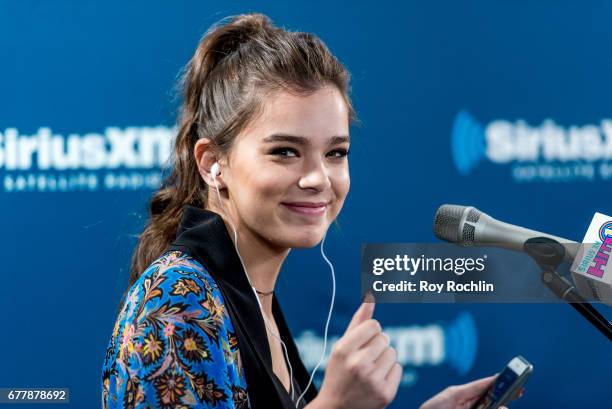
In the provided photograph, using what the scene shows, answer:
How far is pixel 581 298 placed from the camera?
1.11 metres

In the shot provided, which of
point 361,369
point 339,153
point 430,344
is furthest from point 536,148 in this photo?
point 361,369

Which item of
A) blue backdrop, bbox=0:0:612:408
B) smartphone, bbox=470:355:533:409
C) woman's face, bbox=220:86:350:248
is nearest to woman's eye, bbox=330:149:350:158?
woman's face, bbox=220:86:350:248

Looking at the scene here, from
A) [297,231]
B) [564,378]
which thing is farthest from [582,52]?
[297,231]

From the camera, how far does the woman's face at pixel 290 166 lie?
1.26 m

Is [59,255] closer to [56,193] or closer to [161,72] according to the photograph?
[56,193]

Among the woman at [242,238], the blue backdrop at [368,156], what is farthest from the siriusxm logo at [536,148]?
the woman at [242,238]

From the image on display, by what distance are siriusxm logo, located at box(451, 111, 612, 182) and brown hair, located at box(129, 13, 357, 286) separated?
0.77 metres

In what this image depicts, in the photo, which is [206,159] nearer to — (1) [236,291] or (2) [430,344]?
(1) [236,291]

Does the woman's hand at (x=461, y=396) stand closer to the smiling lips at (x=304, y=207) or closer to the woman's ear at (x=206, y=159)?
the smiling lips at (x=304, y=207)

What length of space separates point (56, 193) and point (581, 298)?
148 centimetres

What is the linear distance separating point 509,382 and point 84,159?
4.69 ft

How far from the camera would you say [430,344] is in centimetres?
222

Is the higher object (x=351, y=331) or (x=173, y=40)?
(x=173, y=40)

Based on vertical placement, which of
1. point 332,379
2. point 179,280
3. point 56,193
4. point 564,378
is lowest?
point 564,378
